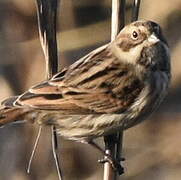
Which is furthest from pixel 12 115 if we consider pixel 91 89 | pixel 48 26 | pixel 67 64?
pixel 67 64

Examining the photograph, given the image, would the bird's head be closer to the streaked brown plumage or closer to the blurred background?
the streaked brown plumage

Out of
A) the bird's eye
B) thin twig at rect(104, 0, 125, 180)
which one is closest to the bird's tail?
thin twig at rect(104, 0, 125, 180)

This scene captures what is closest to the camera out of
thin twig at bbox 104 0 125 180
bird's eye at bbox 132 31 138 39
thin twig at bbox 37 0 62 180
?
thin twig at bbox 37 0 62 180

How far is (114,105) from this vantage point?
10.4 ft

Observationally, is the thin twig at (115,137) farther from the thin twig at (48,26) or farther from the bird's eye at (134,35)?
the thin twig at (48,26)

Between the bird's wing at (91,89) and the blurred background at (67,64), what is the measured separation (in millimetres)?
602

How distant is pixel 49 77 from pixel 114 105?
26cm

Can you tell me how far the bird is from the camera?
312cm

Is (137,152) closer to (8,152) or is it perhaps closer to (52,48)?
(8,152)

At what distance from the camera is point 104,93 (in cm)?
319

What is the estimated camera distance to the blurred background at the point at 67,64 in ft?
12.7

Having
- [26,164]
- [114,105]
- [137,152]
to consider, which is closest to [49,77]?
[114,105]

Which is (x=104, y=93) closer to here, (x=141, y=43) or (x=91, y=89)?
(x=91, y=89)

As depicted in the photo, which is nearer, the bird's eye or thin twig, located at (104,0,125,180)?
thin twig, located at (104,0,125,180)
